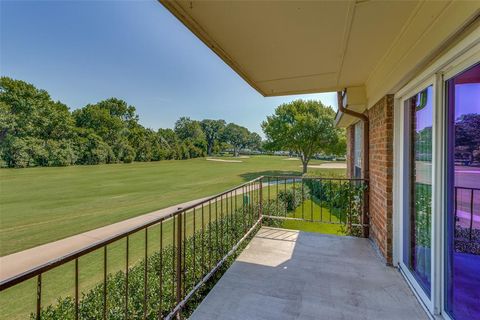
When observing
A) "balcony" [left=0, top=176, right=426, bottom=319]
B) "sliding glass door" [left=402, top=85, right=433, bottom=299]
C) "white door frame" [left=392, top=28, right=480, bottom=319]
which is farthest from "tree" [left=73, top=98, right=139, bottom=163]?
"white door frame" [left=392, top=28, right=480, bottom=319]

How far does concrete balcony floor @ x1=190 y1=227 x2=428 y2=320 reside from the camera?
Answer: 72.9 inches

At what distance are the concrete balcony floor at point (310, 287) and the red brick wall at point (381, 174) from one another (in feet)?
0.93

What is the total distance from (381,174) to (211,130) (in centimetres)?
6035

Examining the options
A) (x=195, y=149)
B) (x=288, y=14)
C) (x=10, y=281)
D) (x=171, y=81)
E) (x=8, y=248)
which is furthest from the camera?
(x=195, y=149)

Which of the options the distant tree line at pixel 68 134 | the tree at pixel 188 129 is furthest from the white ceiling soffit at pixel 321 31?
the tree at pixel 188 129

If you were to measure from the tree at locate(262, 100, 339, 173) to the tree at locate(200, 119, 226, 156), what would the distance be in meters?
45.5

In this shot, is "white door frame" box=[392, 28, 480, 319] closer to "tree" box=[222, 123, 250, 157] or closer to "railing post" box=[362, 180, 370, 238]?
"railing post" box=[362, 180, 370, 238]

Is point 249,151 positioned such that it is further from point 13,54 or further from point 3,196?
point 3,196

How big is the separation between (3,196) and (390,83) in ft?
49.7

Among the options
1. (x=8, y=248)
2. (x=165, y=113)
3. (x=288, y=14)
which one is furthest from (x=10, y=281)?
(x=165, y=113)

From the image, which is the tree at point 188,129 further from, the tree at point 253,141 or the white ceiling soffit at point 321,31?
the white ceiling soffit at point 321,31

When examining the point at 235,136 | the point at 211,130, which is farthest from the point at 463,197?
the point at 235,136

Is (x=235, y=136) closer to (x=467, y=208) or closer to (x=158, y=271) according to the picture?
(x=158, y=271)

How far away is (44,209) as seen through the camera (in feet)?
27.0
